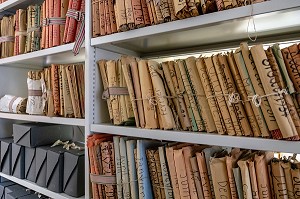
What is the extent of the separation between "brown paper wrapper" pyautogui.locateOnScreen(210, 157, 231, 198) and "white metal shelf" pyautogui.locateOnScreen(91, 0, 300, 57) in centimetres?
40

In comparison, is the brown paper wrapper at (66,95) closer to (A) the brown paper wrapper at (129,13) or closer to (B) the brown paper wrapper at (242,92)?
(A) the brown paper wrapper at (129,13)

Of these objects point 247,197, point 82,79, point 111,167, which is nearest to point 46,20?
point 82,79

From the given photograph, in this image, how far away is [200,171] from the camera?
71 centimetres

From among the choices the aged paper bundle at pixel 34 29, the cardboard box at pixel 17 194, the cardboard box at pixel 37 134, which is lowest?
the cardboard box at pixel 17 194

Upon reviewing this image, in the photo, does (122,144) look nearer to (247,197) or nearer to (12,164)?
(247,197)

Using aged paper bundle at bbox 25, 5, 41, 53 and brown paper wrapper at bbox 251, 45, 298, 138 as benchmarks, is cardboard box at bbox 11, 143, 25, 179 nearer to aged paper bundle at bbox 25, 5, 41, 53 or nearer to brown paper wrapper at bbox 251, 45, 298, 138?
aged paper bundle at bbox 25, 5, 41, 53

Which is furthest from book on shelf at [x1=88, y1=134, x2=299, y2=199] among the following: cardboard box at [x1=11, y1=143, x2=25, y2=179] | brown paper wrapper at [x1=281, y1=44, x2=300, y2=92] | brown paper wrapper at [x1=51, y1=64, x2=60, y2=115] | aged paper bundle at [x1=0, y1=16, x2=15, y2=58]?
aged paper bundle at [x1=0, y1=16, x2=15, y2=58]

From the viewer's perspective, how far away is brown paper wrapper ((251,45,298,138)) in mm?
564

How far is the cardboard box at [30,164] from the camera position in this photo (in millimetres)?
1241

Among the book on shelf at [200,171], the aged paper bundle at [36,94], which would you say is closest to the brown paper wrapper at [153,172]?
the book on shelf at [200,171]

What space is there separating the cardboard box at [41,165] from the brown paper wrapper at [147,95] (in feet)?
2.09

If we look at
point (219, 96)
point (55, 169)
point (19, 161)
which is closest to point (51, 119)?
point (55, 169)

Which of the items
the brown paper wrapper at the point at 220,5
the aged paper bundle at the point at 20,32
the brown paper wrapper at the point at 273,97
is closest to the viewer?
the brown paper wrapper at the point at 273,97

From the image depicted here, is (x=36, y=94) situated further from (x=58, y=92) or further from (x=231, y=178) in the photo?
(x=231, y=178)
